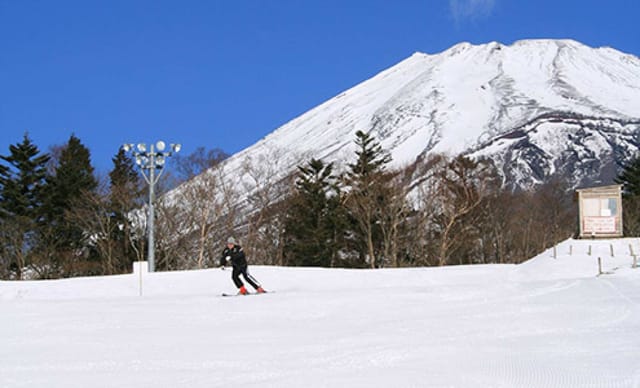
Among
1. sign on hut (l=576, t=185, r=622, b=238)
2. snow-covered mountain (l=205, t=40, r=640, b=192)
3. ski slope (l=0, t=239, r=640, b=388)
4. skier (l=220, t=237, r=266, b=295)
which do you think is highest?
snow-covered mountain (l=205, t=40, r=640, b=192)

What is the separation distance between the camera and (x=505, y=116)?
15500cm

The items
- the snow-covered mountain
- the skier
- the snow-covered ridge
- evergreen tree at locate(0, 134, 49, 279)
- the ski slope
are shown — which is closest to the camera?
the ski slope

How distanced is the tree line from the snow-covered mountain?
67610 millimetres

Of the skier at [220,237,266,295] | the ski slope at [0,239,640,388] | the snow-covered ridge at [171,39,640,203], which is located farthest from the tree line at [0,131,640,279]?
the snow-covered ridge at [171,39,640,203]

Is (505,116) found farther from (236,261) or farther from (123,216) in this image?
(236,261)

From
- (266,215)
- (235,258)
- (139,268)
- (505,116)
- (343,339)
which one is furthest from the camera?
(505,116)

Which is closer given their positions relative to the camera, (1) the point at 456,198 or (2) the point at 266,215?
(1) the point at 456,198

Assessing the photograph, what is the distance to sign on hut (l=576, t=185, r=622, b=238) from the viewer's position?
28.9 meters

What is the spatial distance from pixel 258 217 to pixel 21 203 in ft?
48.9

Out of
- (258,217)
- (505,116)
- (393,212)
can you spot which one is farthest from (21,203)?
(505,116)

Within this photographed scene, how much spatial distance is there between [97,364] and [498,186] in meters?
48.7

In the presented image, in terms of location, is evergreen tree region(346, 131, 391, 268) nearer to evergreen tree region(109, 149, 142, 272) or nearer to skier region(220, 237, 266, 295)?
evergreen tree region(109, 149, 142, 272)

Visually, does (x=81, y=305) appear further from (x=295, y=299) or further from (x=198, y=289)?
(x=198, y=289)

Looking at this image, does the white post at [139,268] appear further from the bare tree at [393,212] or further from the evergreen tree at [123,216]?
the bare tree at [393,212]
